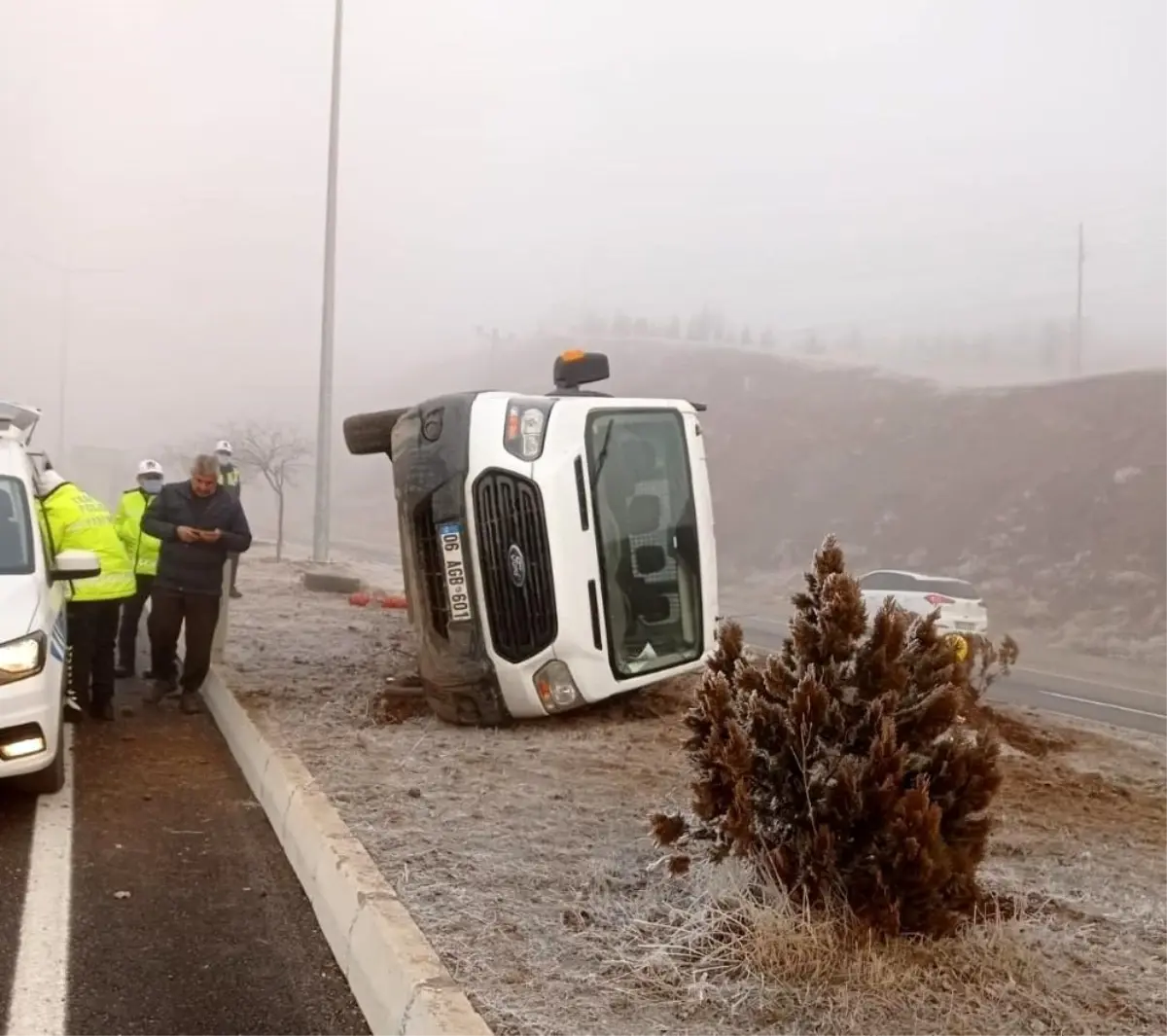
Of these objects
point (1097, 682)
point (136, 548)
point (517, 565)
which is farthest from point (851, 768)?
point (1097, 682)

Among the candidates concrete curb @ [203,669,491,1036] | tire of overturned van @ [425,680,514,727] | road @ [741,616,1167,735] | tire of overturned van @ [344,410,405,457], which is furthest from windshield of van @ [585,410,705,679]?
road @ [741,616,1167,735]

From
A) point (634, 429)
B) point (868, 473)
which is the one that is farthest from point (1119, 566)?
point (634, 429)

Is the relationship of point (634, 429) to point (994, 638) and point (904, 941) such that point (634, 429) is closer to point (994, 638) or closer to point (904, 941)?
point (904, 941)

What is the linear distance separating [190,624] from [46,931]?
3.89 metres

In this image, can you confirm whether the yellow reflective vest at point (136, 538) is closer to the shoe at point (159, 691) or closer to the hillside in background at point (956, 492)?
the shoe at point (159, 691)

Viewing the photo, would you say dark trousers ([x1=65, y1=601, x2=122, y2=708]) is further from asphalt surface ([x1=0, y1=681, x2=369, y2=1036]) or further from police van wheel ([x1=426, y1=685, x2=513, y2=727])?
police van wheel ([x1=426, y1=685, x2=513, y2=727])

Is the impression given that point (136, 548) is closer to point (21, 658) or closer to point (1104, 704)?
point (21, 658)

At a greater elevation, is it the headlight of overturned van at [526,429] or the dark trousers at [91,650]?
the headlight of overturned van at [526,429]

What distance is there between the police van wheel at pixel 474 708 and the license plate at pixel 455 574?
466 millimetres

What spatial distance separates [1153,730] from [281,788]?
10458mm

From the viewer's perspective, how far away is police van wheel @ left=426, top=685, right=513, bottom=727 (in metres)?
7.21

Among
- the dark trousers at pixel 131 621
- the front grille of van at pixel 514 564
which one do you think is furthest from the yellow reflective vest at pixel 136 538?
the front grille of van at pixel 514 564

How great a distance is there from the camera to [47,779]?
18.6 ft

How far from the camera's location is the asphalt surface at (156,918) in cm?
358
